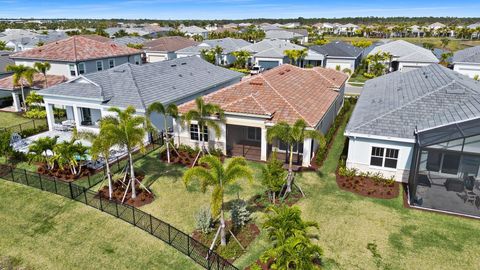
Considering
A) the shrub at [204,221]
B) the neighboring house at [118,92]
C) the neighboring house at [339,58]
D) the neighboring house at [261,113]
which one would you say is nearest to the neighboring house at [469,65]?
the neighboring house at [339,58]

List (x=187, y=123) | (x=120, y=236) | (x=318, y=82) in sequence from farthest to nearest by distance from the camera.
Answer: (x=318, y=82) → (x=187, y=123) → (x=120, y=236)

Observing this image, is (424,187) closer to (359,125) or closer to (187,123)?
(359,125)

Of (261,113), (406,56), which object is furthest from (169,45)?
(261,113)

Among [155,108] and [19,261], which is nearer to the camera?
[19,261]

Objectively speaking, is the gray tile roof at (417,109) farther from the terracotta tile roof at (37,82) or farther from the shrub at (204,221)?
the terracotta tile roof at (37,82)

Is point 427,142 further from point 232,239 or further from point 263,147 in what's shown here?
point 232,239

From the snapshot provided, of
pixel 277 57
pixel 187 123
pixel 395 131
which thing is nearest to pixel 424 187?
pixel 395 131

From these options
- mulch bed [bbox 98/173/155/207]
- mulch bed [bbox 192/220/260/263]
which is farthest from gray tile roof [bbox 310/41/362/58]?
mulch bed [bbox 192/220/260/263]
